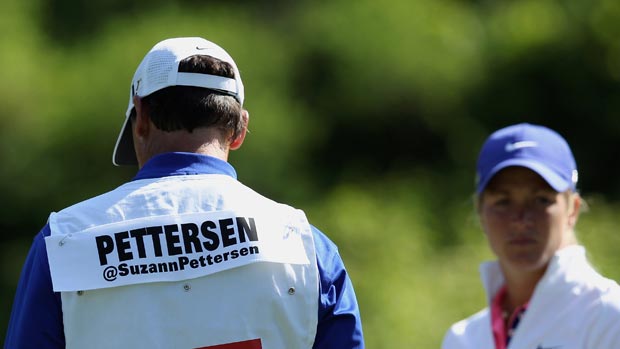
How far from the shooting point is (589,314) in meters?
2.97

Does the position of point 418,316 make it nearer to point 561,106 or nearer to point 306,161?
point 306,161

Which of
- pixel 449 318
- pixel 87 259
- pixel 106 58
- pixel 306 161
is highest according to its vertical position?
pixel 106 58

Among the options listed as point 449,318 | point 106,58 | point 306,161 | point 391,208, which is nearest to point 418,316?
point 449,318

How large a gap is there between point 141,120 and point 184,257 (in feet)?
1.13

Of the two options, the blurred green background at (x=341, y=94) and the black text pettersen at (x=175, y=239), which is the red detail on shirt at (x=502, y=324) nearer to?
the black text pettersen at (x=175, y=239)

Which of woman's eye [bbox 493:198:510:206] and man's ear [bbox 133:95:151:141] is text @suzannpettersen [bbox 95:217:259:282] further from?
woman's eye [bbox 493:198:510:206]

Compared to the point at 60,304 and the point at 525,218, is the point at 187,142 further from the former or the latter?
the point at 525,218

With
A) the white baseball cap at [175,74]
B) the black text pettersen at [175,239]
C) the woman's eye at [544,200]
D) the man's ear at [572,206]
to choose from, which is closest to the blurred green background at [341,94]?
the man's ear at [572,206]

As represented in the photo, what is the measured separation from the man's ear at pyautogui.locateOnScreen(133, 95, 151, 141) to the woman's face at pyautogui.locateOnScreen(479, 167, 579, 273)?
135 cm

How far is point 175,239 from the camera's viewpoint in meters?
2.22

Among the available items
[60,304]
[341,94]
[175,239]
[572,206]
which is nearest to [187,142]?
[175,239]

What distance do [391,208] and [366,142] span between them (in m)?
2.09

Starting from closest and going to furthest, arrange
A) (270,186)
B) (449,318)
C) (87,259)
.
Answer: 1. (87,259)
2. (449,318)
3. (270,186)

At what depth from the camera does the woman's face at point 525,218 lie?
322 centimetres
